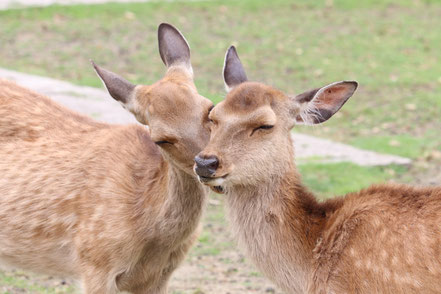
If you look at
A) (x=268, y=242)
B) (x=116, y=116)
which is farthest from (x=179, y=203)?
(x=116, y=116)

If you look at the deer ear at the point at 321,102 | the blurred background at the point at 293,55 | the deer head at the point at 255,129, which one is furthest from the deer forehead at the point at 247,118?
the blurred background at the point at 293,55

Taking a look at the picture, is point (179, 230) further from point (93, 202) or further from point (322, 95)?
point (322, 95)

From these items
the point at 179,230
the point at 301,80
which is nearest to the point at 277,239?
the point at 179,230

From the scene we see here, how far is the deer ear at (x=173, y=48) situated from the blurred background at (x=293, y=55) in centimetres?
250

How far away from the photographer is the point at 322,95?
5516 mm

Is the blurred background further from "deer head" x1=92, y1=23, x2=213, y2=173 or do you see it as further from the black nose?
the black nose

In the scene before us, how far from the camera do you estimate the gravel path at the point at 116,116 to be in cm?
1057

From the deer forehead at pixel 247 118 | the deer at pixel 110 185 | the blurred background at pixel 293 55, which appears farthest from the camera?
the blurred background at pixel 293 55

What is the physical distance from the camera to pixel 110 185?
19.9 ft

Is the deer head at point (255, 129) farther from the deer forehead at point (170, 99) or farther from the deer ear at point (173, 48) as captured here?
the deer ear at point (173, 48)

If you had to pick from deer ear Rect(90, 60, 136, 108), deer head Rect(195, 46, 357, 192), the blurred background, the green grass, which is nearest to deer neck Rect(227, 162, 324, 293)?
deer head Rect(195, 46, 357, 192)

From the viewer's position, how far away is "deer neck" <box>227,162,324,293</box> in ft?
17.5

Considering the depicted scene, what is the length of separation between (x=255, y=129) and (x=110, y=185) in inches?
53.0

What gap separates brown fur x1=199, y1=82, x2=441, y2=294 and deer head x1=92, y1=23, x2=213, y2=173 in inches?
10.0
